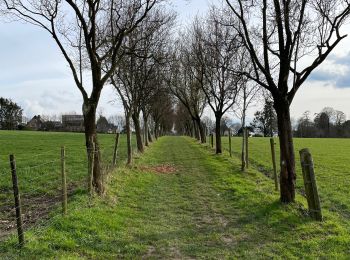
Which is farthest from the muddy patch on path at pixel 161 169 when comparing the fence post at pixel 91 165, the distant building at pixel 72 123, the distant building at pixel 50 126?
the distant building at pixel 50 126

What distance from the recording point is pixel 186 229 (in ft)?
30.0

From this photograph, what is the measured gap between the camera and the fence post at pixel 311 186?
32.1 feet

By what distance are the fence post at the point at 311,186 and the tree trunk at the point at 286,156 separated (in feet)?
3.15

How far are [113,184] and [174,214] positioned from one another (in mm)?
4112

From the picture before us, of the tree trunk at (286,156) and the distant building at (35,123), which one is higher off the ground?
the distant building at (35,123)

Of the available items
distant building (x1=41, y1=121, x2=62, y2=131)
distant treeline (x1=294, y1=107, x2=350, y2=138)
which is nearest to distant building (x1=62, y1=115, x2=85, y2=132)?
distant building (x1=41, y1=121, x2=62, y2=131)

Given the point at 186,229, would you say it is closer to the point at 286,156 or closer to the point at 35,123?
the point at 286,156

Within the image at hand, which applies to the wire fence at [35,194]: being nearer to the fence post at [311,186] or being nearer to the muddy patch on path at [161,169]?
the muddy patch on path at [161,169]

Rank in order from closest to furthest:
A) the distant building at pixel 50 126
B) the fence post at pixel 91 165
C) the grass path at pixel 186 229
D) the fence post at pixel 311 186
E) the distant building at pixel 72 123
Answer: the grass path at pixel 186 229 < the fence post at pixel 311 186 < the fence post at pixel 91 165 < the distant building at pixel 50 126 < the distant building at pixel 72 123

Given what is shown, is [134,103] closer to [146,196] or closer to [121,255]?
[146,196]

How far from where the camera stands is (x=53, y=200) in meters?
11.6

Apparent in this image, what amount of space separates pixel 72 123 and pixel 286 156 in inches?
5229

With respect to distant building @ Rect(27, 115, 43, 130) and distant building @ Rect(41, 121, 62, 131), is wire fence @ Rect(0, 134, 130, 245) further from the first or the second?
distant building @ Rect(27, 115, 43, 130)

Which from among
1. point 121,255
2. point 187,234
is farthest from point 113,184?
point 121,255
